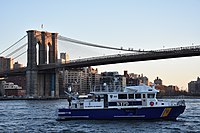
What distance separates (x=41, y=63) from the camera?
341 feet

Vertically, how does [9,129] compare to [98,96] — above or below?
below

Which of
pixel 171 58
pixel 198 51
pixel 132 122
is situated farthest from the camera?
pixel 171 58

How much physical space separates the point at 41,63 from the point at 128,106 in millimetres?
73591

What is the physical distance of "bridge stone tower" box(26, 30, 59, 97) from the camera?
99.0m

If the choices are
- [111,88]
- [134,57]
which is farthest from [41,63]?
[111,88]

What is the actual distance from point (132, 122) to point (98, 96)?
3766 mm

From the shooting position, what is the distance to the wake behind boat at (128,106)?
32.3 metres

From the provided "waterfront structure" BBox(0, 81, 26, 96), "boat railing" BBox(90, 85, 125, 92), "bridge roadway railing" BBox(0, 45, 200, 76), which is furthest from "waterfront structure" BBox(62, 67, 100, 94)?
"boat railing" BBox(90, 85, 125, 92)

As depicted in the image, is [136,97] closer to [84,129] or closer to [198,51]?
[84,129]

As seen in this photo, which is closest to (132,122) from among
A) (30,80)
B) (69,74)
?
(30,80)

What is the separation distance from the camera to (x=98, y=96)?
3347 centimetres

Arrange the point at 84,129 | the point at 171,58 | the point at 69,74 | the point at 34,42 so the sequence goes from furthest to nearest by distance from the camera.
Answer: the point at 69,74
the point at 34,42
the point at 171,58
the point at 84,129

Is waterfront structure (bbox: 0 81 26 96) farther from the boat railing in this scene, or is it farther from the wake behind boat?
the wake behind boat

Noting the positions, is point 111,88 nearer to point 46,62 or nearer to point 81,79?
point 46,62
